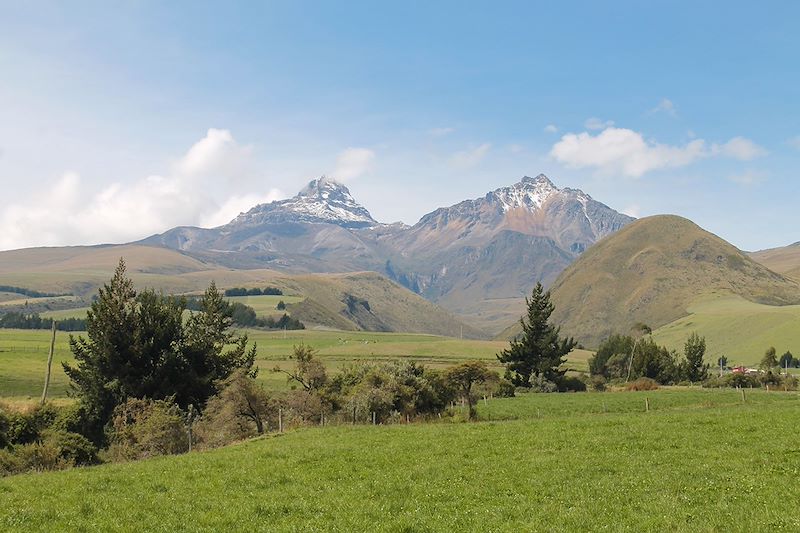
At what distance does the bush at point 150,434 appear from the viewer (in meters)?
46.8

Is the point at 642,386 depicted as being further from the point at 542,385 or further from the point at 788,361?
the point at 788,361

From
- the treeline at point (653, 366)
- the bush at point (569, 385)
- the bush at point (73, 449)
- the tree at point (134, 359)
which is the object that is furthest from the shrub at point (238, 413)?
the treeline at point (653, 366)

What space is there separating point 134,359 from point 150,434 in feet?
64.4

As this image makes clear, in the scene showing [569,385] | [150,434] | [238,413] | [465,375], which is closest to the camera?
[150,434]

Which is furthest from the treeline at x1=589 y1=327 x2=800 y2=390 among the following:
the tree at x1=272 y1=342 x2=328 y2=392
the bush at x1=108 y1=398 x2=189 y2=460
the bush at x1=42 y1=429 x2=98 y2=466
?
the bush at x1=42 y1=429 x2=98 y2=466

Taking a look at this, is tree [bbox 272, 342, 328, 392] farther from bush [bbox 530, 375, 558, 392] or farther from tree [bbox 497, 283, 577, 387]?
tree [bbox 497, 283, 577, 387]

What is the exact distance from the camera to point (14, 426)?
1879 inches

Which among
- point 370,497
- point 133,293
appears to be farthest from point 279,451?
point 133,293

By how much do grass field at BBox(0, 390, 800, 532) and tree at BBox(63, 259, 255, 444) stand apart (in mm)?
32085

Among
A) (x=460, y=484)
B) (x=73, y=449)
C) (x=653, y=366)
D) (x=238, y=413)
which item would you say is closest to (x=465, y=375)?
(x=238, y=413)

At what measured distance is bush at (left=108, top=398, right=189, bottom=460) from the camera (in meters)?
46.8

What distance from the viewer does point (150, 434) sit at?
47562 mm

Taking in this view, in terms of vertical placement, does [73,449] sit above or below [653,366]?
above

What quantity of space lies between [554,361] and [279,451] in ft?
290
